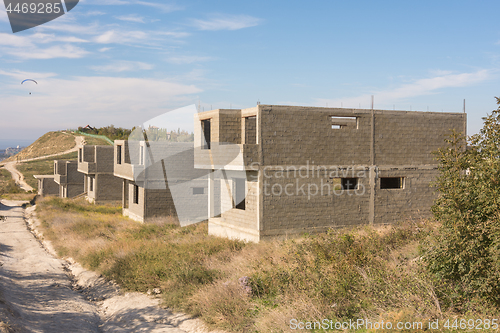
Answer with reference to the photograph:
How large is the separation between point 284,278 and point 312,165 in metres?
7.45

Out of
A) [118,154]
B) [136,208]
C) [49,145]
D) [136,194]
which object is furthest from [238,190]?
[49,145]

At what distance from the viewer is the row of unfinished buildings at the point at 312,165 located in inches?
608

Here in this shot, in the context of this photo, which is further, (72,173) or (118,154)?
(72,173)

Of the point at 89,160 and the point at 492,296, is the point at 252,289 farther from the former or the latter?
the point at 89,160

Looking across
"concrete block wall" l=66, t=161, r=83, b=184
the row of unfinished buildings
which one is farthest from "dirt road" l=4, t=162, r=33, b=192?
the row of unfinished buildings

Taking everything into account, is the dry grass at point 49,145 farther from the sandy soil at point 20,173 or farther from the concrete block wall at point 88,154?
the concrete block wall at point 88,154

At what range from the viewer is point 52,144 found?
373 ft

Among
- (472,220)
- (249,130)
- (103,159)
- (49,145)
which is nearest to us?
(472,220)

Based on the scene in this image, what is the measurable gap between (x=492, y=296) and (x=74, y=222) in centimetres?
2327

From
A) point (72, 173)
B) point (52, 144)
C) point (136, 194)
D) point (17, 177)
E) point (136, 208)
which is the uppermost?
point (52, 144)

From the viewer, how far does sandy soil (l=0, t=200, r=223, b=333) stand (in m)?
9.23

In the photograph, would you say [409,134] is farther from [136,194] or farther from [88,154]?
[88,154]

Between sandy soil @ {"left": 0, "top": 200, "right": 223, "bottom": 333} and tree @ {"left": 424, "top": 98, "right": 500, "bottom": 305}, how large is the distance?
5594 mm

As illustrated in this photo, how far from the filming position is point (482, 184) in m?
6.58
